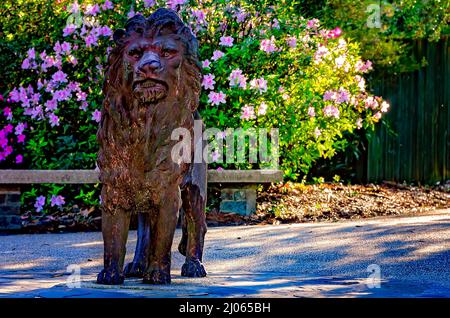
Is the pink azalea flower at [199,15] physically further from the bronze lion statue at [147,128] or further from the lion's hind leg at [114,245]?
the lion's hind leg at [114,245]

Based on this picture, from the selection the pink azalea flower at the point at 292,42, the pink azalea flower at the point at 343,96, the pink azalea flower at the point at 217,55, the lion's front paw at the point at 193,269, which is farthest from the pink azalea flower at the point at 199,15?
the lion's front paw at the point at 193,269

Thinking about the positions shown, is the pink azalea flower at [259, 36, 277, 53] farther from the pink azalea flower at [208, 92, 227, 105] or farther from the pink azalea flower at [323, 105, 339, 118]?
the pink azalea flower at [323, 105, 339, 118]

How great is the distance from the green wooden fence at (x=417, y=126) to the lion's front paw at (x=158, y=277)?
10.3m

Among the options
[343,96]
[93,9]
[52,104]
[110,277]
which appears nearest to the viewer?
[110,277]

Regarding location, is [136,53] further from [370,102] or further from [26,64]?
[370,102]

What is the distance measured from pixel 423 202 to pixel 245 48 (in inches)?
138

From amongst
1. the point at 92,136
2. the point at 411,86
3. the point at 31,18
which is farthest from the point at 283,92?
the point at 411,86

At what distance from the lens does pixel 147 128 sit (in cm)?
562

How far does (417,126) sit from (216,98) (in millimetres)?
5861

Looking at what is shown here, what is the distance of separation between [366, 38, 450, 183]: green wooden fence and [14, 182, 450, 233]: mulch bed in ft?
3.53

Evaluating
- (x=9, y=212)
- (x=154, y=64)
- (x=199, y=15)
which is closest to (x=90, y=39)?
(x=199, y=15)

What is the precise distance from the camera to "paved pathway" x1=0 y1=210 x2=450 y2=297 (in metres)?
5.55

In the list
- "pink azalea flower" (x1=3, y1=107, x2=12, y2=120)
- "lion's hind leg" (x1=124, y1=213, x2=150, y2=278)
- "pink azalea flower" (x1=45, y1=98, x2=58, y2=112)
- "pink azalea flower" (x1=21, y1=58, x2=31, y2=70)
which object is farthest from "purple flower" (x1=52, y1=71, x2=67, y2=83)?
"lion's hind leg" (x1=124, y1=213, x2=150, y2=278)

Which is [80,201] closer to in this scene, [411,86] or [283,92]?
[283,92]
